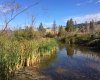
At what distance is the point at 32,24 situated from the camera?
24812 mm

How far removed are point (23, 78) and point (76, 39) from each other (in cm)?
2911

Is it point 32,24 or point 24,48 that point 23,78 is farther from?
point 32,24

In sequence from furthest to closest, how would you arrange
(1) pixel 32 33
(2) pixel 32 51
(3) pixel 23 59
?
(1) pixel 32 33 < (2) pixel 32 51 < (3) pixel 23 59

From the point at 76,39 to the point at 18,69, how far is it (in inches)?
1102

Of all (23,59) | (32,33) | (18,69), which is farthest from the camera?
(32,33)

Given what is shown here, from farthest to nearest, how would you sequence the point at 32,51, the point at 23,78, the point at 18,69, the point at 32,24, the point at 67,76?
the point at 32,24
the point at 32,51
the point at 18,69
the point at 67,76
the point at 23,78

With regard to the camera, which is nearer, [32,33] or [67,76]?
[67,76]

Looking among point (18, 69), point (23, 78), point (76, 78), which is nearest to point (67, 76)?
point (76, 78)

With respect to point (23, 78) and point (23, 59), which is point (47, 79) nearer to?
point (23, 78)

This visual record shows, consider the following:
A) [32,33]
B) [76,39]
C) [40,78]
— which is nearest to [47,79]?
[40,78]

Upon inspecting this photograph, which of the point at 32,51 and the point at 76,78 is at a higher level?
the point at 32,51

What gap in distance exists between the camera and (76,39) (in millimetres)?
35906

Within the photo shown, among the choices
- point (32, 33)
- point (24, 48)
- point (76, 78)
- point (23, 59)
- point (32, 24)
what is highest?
point (32, 24)

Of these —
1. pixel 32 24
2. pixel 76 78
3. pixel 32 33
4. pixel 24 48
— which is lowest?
pixel 76 78
